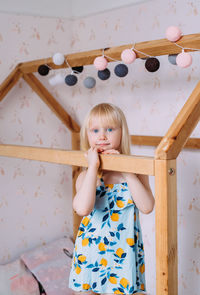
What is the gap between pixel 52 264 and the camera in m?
2.17

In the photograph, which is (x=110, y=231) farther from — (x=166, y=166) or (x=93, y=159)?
(x=166, y=166)

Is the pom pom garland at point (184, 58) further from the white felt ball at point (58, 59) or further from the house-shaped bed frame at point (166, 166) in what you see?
the white felt ball at point (58, 59)

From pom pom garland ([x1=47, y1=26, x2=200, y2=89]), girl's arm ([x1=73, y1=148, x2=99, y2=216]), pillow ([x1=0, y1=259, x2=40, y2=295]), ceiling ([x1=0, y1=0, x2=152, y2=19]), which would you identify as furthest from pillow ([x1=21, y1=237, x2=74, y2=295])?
ceiling ([x1=0, y1=0, x2=152, y2=19])

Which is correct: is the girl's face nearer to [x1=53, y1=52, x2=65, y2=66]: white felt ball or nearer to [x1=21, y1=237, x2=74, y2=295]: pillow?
[x1=53, y1=52, x2=65, y2=66]: white felt ball

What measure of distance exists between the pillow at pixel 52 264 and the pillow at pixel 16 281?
4 cm

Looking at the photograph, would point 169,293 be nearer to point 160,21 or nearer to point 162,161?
point 162,161

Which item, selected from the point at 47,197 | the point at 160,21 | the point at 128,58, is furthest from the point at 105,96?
the point at 128,58

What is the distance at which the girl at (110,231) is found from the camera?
1.39m

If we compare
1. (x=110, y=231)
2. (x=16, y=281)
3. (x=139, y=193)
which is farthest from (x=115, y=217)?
(x=16, y=281)

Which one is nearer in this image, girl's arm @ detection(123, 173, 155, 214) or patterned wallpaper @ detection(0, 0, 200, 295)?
girl's arm @ detection(123, 173, 155, 214)

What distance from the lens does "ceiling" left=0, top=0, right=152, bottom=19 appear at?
2162mm

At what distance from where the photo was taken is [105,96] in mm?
2354

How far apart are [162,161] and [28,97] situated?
54.9 inches

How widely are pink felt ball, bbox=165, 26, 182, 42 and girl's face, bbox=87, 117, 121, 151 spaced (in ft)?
1.19
